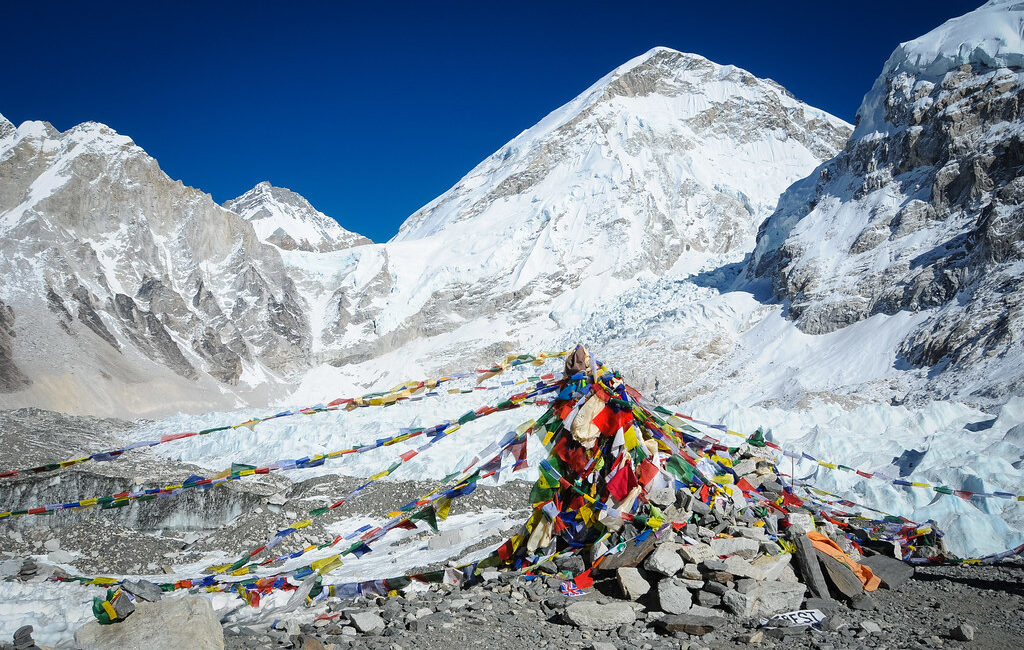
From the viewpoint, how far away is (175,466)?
21.2 m

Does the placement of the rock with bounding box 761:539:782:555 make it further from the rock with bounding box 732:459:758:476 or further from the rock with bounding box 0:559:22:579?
the rock with bounding box 0:559:22:579

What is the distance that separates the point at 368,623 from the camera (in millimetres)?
5234

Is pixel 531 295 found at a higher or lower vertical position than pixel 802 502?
higher

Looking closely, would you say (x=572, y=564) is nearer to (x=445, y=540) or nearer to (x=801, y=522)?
(x=801, y=522)

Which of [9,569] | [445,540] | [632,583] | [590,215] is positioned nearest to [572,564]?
[632,583]

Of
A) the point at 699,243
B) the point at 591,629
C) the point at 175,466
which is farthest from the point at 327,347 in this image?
the point at 591,629

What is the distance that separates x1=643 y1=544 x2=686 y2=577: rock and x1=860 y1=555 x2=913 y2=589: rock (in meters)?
2.27

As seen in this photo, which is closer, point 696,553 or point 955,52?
point 696,553

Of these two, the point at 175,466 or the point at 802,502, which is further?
the point at 175,466

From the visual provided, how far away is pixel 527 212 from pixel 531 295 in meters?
13.9

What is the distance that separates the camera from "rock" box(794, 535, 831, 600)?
562 cm

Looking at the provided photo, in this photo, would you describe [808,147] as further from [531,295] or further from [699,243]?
[531,295]

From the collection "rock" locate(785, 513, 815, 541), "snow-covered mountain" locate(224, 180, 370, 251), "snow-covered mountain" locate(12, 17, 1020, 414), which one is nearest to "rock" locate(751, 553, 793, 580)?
"rock" locate(785, 513, 815, 541)

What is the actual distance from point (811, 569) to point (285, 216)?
485 ft
